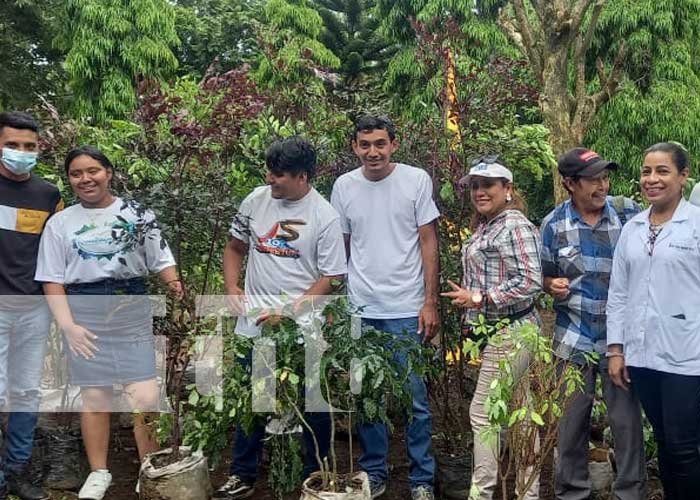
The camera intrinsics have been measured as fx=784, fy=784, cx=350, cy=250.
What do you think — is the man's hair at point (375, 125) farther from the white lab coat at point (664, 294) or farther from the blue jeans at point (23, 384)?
the blue jeans at point (23, 384)

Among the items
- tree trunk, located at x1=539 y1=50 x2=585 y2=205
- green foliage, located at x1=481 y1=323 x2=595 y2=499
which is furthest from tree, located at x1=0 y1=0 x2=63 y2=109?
green foliage, located at x1=481 y1=323 x2=595 y2=499

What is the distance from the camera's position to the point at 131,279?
3.35 meters

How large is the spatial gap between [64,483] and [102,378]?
2.14 ft

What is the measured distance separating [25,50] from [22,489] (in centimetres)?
1369

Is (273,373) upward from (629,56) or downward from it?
downward

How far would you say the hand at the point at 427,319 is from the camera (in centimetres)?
336

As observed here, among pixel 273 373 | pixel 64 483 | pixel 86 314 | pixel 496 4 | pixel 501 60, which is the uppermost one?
pixel 496 4

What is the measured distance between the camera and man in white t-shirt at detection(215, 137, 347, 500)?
3277 millimetres

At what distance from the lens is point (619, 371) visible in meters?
2.98

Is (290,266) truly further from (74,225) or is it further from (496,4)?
(496,4)

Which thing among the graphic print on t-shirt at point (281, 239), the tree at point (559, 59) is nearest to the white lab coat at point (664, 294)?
the graphic print on t-shirt at point (281, 239)

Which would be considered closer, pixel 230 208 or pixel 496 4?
pixel 230 208

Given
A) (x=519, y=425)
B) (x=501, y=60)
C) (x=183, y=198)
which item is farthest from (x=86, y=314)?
(x=501, y=60)

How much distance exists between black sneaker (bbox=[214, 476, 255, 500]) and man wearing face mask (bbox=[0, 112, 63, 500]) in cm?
79
